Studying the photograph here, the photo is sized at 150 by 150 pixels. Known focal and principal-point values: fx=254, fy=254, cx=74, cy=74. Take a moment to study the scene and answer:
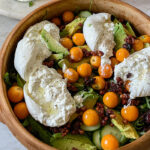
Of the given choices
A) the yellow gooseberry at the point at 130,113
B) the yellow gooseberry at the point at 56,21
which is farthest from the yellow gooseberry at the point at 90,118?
the yellow gooseberry at the point at 56,21

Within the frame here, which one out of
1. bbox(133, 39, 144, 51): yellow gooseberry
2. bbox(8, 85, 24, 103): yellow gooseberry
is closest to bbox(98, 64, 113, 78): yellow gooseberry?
bbox(133, 39, 144, 51): yellow gooseberry

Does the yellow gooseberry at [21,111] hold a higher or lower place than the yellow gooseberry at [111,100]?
lower

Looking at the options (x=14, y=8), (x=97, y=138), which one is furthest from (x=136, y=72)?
(x=14, y=8)

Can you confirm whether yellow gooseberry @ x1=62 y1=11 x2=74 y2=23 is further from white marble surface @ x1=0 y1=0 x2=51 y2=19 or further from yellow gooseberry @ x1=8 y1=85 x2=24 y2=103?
yellow gooseberry @ x1=8 y1=85 x2=24 y2=103

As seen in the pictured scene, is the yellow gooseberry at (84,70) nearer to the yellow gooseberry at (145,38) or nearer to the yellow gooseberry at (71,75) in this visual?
the yellow gooseberry at (71,75)

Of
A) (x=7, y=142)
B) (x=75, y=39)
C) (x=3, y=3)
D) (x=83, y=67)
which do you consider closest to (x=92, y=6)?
(x=75, y=39)
